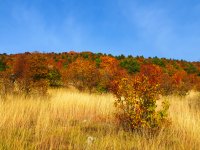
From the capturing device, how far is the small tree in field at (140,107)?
8.12 m

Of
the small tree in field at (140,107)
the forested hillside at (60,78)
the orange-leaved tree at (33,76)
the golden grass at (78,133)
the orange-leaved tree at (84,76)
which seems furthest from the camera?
the orange-leaved tree at (84,76)

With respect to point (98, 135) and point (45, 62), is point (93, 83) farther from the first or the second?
point (98, 135)

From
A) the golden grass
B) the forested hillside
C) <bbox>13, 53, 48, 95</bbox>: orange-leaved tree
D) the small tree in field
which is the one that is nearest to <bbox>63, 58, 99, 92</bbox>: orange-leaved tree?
the forested hillside

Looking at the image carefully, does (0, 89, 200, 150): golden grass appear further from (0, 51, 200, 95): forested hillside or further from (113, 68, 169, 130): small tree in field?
(0, 51, 200, 95): forested hillside

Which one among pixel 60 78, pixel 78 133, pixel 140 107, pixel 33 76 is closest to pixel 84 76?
pixel 60 78

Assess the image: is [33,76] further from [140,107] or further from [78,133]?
[78,133]

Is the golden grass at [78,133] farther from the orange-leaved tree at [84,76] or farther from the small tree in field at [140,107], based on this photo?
the orange-leaved tree at [84,76]

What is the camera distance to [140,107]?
849 centimetres

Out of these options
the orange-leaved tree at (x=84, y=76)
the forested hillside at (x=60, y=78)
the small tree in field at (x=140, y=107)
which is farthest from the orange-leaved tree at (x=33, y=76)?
the small tree in field at (x=140, y=107)

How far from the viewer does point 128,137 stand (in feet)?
23.6

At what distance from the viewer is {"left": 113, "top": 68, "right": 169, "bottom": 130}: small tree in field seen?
8.12 m

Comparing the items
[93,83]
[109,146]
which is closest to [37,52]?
[93,83]

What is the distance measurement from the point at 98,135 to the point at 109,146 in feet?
3.49

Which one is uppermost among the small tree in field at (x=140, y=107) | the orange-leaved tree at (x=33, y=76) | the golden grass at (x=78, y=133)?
the orange-leaved tree at (x=33, y=76)
